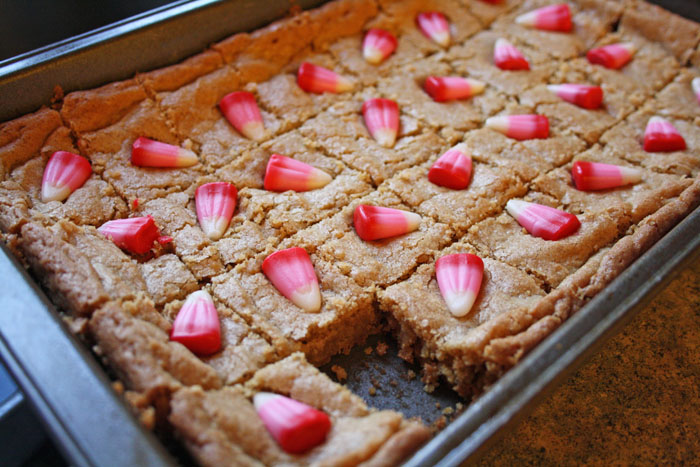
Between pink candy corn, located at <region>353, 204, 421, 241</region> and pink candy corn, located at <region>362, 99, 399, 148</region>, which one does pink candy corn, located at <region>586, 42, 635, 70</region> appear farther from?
pink candy corn, located at <region>353, 204, 421, 241</region>

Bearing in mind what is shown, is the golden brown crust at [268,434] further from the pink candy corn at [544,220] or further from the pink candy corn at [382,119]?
the pink candy corn at [382,119]

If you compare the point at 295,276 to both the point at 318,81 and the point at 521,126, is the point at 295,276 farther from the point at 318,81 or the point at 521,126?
the point at 521,126

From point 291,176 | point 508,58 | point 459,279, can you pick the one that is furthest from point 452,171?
point 508,58

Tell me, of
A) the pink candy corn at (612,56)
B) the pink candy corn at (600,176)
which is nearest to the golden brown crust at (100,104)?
the pink candy corn at (600,176)

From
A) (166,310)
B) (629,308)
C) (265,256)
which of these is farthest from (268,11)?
(629,308)

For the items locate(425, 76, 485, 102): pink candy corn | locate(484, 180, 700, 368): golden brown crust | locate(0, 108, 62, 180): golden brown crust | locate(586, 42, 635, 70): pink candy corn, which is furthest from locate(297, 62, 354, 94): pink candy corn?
locate(484, 180, 700, 368): golden brown crust

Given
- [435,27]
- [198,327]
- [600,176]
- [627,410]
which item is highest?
[435,27]
